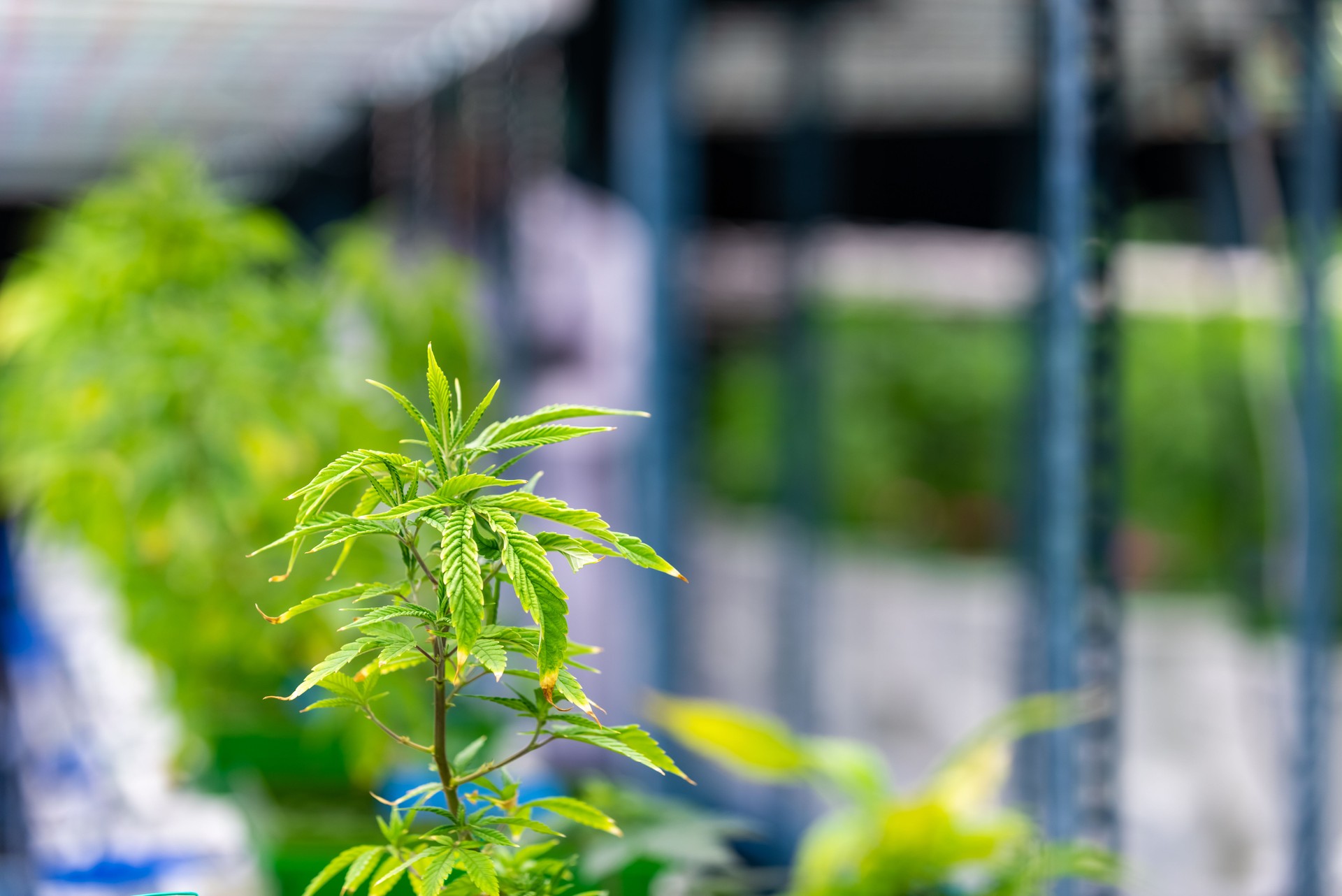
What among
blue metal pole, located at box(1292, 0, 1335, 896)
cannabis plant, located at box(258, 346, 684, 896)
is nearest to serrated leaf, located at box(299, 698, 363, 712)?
cannabis plant, located at box(258, 346, 684, 896)

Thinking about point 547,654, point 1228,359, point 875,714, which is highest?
point 1228,359

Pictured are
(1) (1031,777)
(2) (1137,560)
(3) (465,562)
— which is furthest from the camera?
(2) (1137,560)

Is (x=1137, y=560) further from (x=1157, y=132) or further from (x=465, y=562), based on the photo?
(x=465, y=562)

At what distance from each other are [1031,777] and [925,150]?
341cm

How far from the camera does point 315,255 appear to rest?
18.9 feet

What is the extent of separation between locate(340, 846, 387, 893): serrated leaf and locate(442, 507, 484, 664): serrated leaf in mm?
116

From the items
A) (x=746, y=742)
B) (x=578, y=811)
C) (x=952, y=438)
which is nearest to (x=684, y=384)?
(x=746, y=742)

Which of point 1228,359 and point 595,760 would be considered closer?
point 595,760

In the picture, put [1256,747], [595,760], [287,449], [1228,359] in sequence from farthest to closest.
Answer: [1228,359] → [1256,747] → [595,760] → [287,449]

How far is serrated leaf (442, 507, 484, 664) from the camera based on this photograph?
46 cm

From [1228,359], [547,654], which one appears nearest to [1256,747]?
[1228,359]

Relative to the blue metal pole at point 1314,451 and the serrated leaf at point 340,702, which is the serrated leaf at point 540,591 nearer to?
the serrated leaf at point 340,702

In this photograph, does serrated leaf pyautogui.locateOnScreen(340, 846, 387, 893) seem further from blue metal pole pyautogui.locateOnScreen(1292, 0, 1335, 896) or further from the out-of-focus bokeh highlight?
blue metal pole pyautogui.locateOnScreen(1292, 0, 1335, 896)

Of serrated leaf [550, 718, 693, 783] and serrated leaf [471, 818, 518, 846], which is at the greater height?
serrated leaf [550, 718, 693, 783]
